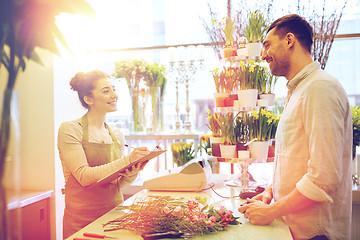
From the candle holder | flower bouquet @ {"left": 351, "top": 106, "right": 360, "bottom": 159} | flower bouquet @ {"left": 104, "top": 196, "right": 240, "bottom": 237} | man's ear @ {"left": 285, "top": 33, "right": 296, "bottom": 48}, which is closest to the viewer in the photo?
flower bouquet @ {"left": 104, "top": 196, "right": 240, "bottom": 237}

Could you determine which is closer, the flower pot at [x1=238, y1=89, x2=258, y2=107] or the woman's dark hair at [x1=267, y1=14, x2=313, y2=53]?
the woman's dark hair at [x1=267, y1=14, x2=313, y2=53]

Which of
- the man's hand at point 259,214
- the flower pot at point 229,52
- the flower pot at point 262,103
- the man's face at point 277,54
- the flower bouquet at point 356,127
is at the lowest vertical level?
the man's hand at point 259,214

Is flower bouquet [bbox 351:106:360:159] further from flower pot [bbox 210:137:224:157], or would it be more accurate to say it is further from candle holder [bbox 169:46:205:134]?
candle holder [bbox 169:46:205:134]

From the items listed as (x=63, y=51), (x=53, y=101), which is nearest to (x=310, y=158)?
(x=63, y=51)

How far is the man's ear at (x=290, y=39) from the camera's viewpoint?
1.46 metres

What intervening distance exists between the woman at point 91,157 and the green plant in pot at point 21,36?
1.35 m

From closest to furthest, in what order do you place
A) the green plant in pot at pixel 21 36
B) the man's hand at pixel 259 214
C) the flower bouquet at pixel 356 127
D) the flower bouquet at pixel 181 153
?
the green plant in pot at pixel 21 36 < the man's hand at pixel 259 214 < the flower bouquet at pixel 356 127 < the flower bouquet at pixel 181 153

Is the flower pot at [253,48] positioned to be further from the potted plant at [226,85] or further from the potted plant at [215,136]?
the potted plant at [215,136]

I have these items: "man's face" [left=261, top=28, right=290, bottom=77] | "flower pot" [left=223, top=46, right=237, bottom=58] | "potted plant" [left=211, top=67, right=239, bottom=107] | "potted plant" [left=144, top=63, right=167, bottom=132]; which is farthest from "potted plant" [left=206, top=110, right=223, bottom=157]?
"potted plant" [left=144, top=63, right=167, bottom=132]

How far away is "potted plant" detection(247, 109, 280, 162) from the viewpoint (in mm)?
2096

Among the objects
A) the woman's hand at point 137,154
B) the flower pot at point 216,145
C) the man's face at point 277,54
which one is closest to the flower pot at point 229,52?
the flower pot at point 216,145

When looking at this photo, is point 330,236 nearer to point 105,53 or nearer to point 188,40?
point 188,40

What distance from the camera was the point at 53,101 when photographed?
102 inches

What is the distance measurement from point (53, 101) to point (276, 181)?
192cm
